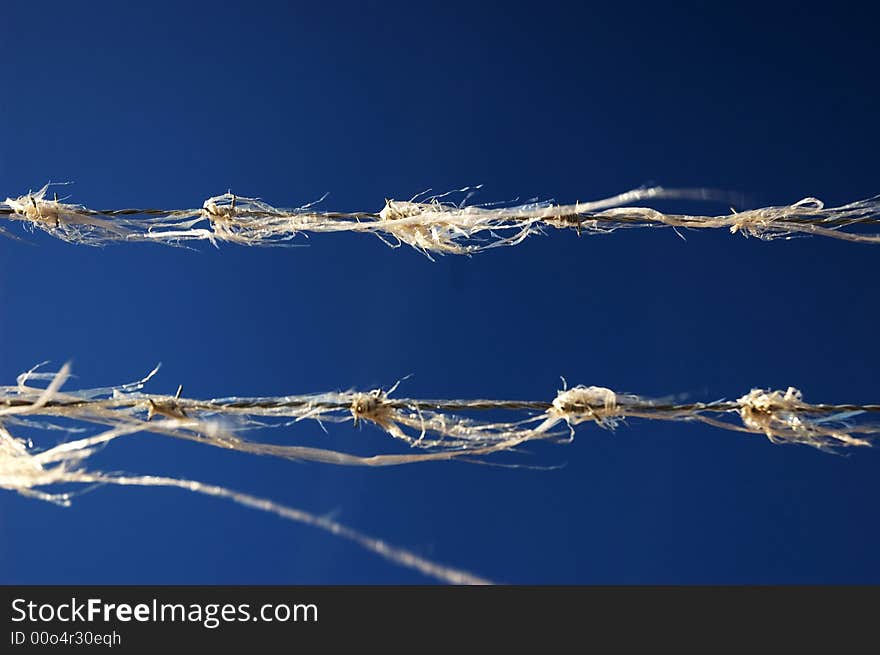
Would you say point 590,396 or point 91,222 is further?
point 91,222

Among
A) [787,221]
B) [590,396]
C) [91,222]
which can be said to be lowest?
[590,396]

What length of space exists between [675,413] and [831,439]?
1.26 ft

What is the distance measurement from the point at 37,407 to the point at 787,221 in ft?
5.55

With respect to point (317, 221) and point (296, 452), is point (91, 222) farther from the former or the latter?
point (296, 452)

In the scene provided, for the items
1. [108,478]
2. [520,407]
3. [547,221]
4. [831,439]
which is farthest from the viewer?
[547,221]

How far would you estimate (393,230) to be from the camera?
1.95m

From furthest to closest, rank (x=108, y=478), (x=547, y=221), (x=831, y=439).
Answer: (x=547, y=221)
(x=831, y=439)
(x=108, y=478)

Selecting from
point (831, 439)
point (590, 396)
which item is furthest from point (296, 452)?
point (831, 439)

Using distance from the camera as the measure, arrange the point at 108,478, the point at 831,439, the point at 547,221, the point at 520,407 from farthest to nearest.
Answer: the point at 547,221
the point at 831,439
the point at 520,407
the point at 108,478

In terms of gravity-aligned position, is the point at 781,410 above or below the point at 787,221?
below

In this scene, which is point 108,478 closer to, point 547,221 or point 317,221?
point 317,221

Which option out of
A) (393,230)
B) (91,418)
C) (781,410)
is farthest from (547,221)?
(91,418)

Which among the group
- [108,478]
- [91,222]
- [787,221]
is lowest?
[108,478]

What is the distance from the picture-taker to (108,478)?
1536 mm
